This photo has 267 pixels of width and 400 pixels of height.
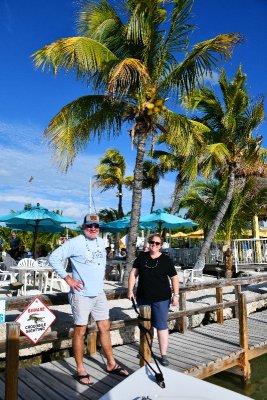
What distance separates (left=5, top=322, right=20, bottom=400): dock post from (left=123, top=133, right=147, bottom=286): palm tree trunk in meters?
6.96

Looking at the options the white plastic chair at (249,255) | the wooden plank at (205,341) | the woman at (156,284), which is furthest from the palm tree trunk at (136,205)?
the white plastic chair at (249,255)

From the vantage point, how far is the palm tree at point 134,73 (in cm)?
1059

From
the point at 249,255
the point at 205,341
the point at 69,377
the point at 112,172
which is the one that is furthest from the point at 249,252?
the point at 112,172

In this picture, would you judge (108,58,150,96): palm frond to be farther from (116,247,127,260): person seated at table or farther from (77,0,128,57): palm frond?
(116,247,127,260): person seated at table

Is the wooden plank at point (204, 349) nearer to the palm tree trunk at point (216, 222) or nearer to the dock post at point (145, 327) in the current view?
the dock post at point (145, 327)

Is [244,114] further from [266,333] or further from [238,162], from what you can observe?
[266,333]

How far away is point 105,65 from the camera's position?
10.6 metres

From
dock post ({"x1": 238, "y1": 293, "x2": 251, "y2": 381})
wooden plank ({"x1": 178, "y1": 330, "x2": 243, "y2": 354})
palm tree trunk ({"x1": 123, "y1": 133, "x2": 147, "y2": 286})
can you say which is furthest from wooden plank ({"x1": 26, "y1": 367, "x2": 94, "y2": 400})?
palm tree trunk ({"x1": 123, "y1": 133, "x2": 147, "y2": 286})

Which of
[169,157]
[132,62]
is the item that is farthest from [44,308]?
[169,157]

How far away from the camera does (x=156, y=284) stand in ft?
16.2

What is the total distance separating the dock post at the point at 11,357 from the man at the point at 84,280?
805 mm

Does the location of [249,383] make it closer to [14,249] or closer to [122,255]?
[14,249]

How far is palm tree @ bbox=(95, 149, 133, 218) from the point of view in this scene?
3253 centimetres

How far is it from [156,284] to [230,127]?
12.0 meters
